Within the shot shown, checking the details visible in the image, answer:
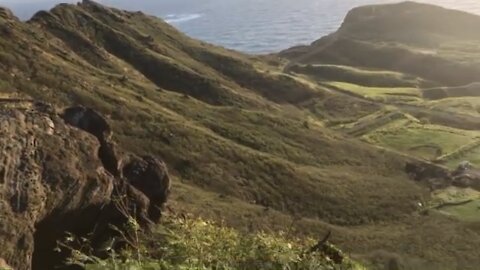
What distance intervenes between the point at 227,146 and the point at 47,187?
157ft

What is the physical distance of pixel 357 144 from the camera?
280 feet

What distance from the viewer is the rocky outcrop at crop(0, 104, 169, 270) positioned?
17.6 m

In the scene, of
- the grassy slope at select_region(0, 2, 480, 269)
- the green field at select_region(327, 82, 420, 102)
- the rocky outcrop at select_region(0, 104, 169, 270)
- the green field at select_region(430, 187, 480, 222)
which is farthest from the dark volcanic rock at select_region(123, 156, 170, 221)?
the green field at select_region(327, 82, 420, 102)

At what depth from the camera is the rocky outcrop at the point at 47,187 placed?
1759 centimetres

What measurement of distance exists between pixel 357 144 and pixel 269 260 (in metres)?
74.8

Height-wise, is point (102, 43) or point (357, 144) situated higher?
point (102, 43)

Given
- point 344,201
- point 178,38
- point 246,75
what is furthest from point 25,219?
point 178,38

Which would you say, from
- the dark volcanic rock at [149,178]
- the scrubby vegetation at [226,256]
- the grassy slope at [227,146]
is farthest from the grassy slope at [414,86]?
the scrubby vegetation at [226,256]

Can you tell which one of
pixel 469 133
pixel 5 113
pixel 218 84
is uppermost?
pixel 5 113

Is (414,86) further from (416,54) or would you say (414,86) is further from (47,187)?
(47,187)

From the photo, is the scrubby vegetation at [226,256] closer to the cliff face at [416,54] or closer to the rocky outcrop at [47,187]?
the rocky outcrop at [47,187]

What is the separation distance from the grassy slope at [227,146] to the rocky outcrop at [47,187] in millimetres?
21068

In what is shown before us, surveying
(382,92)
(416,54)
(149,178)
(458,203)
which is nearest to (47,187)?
(149,178)

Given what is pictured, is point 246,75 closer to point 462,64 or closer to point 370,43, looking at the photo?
point 462,64
